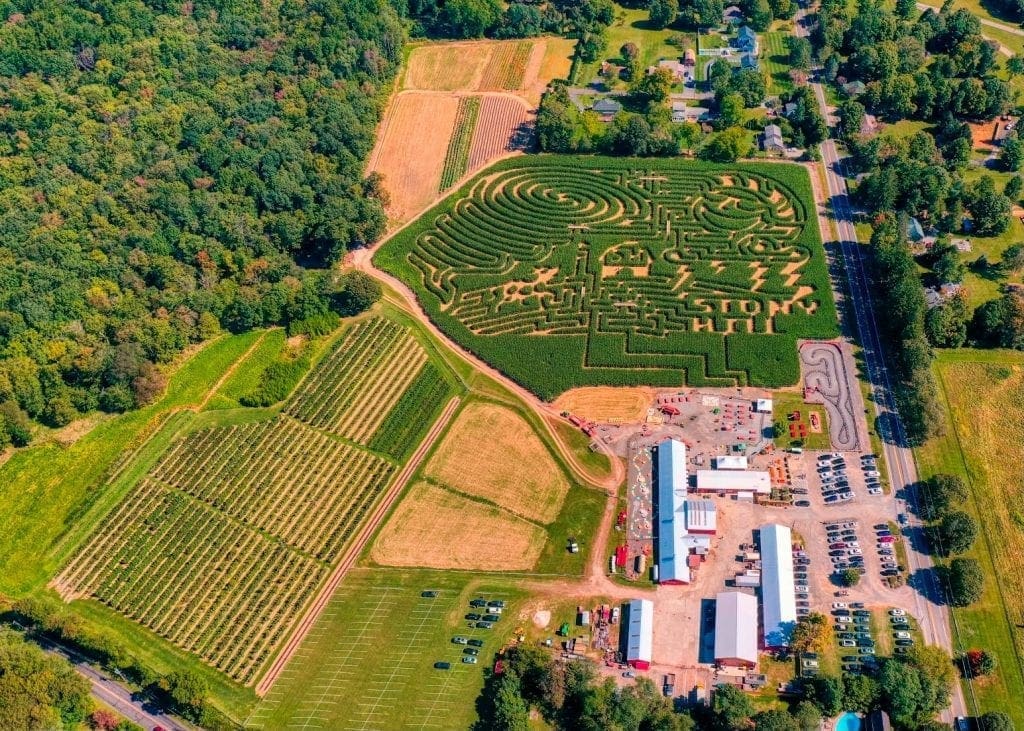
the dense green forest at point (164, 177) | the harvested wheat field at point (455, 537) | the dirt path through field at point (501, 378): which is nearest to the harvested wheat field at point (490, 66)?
the dense green forest at point (164, 177)

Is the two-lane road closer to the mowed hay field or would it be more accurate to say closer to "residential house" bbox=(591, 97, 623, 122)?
"residential house" bbox=(591, 97, 623, 122)

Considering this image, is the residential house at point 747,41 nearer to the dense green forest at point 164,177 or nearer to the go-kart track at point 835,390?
the dense green forest at point 164,177

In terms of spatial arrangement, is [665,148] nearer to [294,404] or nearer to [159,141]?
[294,404]

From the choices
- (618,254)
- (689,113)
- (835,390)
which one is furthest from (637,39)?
(835,390)

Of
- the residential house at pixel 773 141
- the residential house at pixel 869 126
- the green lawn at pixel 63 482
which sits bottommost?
the green lawn at pixel 63 482

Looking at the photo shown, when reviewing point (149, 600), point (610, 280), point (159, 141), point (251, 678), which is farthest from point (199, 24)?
point (251, 678)
